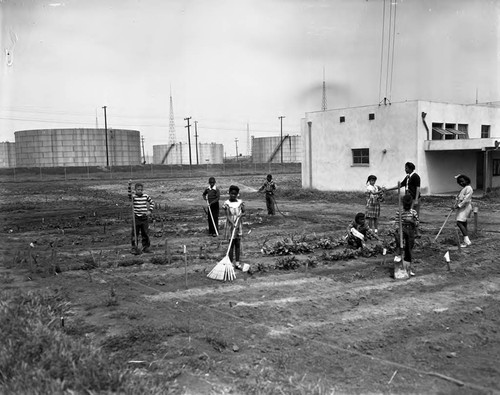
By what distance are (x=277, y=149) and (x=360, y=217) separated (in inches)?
2888

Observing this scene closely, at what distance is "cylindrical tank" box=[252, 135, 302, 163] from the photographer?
82625 mm

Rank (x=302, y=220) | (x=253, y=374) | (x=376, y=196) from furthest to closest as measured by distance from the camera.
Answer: (x=302, y=220) < (x=376, y=196) < (x=253, y=374)

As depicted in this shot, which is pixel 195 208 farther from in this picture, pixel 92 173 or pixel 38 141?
pixel 38 141

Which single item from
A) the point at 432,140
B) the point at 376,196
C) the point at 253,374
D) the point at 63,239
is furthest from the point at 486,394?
the point at 432,140

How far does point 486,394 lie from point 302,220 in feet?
40.1

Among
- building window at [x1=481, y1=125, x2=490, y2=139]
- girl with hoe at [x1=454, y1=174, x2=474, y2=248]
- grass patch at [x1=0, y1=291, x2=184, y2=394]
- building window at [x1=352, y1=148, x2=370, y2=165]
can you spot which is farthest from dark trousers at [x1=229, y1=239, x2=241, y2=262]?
building window at [x1=481, y1=125, x2=490, y2=139]

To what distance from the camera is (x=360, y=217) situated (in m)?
10.4

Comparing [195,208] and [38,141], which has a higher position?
[38,141]

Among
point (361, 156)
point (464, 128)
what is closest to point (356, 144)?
point (361, 156)

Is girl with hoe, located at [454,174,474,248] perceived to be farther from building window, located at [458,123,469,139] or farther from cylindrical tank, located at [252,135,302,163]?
cylindrical tank, located at [252,135,302,163]

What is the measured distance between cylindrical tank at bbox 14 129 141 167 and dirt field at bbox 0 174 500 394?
5820 cm

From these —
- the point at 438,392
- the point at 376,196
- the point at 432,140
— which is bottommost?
the point at 438,392

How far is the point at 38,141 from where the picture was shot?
222 feet

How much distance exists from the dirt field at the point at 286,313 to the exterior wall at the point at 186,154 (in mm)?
73892
